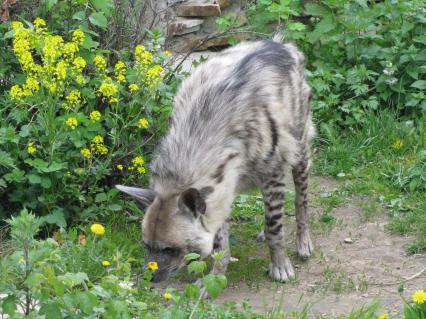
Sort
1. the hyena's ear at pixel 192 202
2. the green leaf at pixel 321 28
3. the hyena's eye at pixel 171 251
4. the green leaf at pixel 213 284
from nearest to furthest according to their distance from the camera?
the green leaf at pixel 213 284
the hyena's ear at pixel 192 202
the hyena's eye at pixel 171 251
the green leaf at pixel 321 28

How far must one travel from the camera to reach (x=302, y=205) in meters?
5.84

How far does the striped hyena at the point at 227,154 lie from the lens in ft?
15.7

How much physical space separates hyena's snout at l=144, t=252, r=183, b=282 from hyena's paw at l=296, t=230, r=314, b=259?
1.13m

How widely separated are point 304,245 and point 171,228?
4.22 feet

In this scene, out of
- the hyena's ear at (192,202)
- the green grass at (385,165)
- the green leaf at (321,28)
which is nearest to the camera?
the hyena's ear at (192,202)

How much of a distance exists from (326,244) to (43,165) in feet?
6.44

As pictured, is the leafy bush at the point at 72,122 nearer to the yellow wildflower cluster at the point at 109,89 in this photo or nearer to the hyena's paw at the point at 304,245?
the yellow wildflower cluster at the point at 109,89

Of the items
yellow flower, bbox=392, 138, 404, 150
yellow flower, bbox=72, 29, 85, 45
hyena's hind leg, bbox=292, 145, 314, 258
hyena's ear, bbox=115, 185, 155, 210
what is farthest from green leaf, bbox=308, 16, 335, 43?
hyena's ear, bbox=115, 185, 155, 210

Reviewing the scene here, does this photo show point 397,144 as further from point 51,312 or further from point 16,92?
point 51,312

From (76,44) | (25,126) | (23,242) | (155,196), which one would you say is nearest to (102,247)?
(155,196)

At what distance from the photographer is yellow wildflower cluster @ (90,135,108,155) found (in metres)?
5.37

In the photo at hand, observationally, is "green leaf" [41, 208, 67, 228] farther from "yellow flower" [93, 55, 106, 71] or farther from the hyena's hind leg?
the hyena's hind leg

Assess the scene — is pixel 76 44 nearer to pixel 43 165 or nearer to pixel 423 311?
pixel 43 165

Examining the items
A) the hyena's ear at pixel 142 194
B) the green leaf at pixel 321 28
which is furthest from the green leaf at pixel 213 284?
the green leaf at pixel 321 28
